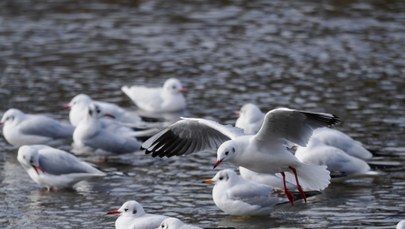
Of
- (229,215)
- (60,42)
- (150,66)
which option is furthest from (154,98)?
(229,215)

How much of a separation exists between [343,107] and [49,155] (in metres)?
5.43

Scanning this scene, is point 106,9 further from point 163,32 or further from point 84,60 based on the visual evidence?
point 84,60

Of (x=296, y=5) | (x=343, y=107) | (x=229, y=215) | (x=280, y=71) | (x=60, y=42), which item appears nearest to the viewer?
(x=229, y=215)

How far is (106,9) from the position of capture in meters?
24.2

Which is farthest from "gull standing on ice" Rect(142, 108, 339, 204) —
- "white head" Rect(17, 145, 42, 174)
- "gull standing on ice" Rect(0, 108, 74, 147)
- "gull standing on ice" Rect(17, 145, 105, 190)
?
"gull standing on ice" Rect(0, 108, 74, 147)

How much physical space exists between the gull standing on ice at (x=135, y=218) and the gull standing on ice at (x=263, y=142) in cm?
90

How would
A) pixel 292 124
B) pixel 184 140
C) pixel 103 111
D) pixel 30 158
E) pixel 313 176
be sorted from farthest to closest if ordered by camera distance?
pixel 103 111 → pixel 30 158 → pixel 184 140 → pixel 313 176 → pixel 292 124

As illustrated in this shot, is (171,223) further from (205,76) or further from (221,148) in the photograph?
(205,76)

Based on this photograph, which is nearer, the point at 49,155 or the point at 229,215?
the point at 229,215

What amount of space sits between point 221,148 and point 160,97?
6.65 metres

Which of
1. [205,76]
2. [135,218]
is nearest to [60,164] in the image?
[135,218]

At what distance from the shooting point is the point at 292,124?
10672mm

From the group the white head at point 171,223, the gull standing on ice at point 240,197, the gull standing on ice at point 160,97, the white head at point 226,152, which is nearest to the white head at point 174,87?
the gull standing on ice at point 160,97

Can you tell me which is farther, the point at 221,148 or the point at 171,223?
the point at 221,148
